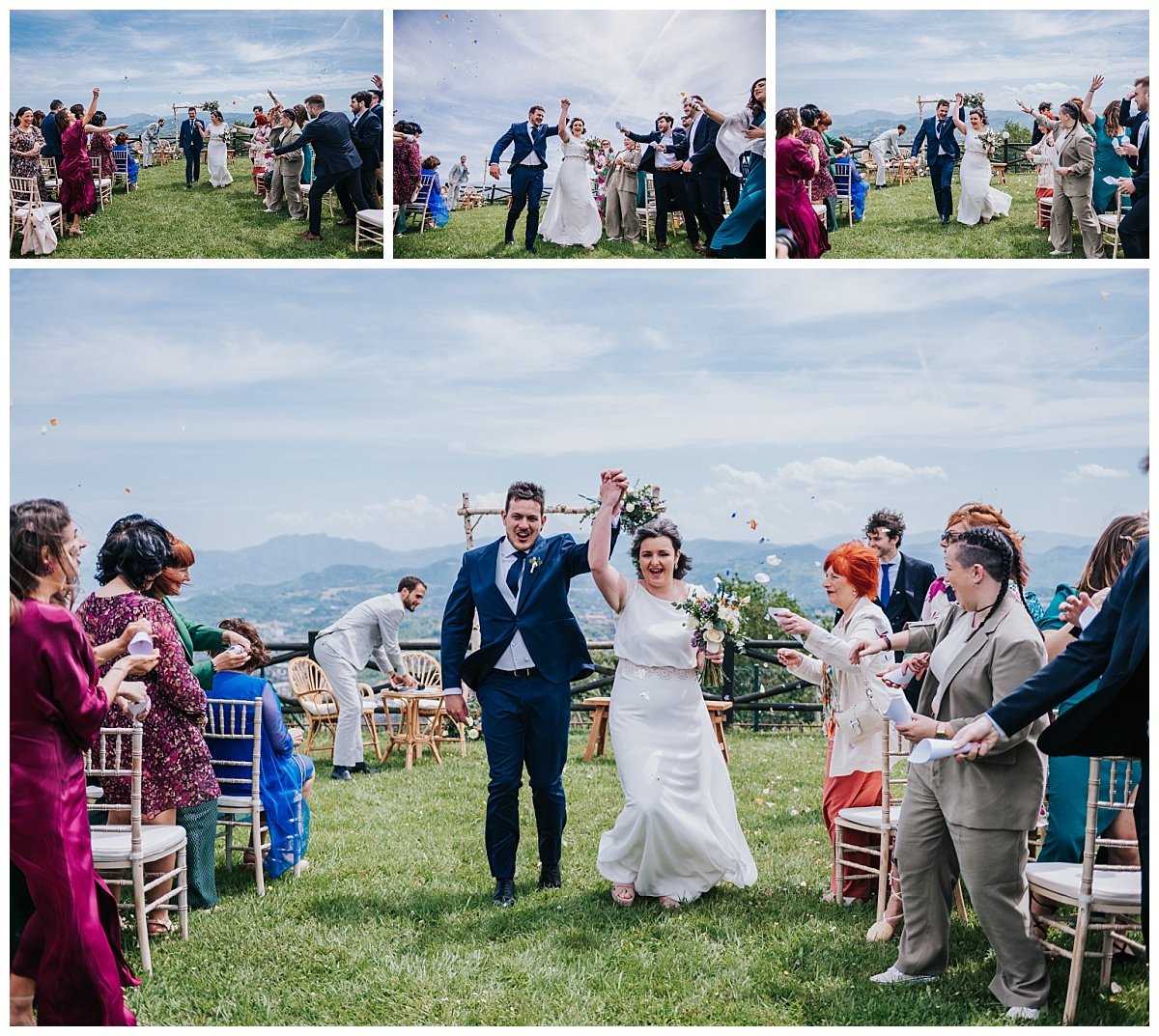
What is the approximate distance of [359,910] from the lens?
5055 millimetres

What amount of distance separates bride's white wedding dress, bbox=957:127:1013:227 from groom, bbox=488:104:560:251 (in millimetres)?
2784

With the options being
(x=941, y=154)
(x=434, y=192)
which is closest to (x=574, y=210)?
(x=434, y=192)

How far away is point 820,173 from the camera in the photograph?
21.8ft

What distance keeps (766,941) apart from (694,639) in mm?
1250

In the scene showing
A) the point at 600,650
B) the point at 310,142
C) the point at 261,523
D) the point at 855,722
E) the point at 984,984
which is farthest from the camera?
the point at 261,523

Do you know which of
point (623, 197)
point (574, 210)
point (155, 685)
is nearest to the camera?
point (155, 685)

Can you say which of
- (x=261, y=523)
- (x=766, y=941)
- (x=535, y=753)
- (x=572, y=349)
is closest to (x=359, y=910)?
(x=535, y=753)

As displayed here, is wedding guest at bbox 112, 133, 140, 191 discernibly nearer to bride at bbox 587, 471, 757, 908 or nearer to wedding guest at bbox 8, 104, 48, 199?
wedding guest at bbox 8, 104, 48, 199

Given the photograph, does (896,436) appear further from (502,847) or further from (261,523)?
(502,847)

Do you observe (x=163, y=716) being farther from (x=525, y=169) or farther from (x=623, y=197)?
(x=623, y=197)

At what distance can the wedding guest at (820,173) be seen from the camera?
629 cm

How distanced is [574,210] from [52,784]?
22.9ft

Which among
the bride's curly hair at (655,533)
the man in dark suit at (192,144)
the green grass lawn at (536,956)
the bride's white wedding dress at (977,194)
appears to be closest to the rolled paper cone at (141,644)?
the green grass lawn at (536,956)

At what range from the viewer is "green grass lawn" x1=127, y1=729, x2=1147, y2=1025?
3900mm
